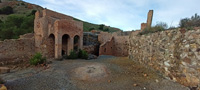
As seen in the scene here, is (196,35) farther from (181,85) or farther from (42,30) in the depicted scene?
(42,30)

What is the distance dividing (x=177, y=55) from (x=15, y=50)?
1289 centimetres

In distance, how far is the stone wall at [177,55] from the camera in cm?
337

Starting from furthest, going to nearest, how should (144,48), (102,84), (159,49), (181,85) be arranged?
(144,48) → (159,49) → (102,84) → (181,85)

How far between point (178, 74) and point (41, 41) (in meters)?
12.0

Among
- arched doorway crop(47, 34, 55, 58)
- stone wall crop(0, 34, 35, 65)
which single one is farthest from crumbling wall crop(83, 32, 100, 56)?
stone wall crop(0, 34, 35, 65)

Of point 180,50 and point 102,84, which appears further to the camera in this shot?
point 102,84

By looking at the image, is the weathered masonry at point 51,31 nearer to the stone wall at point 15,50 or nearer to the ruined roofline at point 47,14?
the ruined roofline at point 47,14

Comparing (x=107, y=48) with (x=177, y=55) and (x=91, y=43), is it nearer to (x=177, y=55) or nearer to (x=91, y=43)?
(x=91, y=43)

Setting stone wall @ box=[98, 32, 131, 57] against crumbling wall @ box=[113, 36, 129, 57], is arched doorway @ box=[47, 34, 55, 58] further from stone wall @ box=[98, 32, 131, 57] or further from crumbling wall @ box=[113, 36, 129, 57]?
crumbling wall @ box=[113, 36, 129, 57]

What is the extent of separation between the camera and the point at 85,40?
17.6 meters

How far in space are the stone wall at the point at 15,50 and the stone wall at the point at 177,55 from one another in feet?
38.9

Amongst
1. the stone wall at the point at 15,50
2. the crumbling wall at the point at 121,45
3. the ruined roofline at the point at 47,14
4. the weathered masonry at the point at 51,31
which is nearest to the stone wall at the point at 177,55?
the crumbling wall at the point at 121,45

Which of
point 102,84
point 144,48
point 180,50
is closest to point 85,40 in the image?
point 144,48

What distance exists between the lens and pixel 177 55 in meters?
4.02
